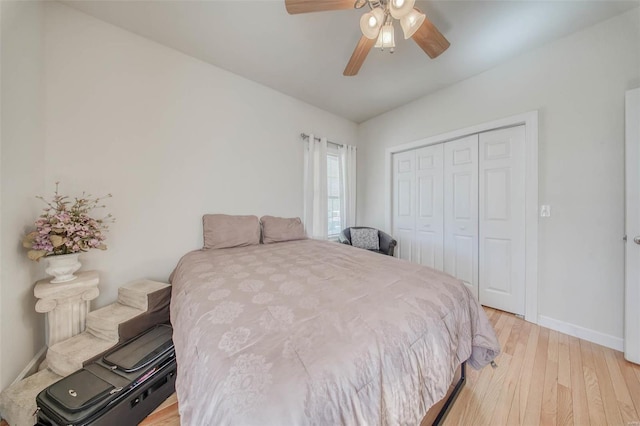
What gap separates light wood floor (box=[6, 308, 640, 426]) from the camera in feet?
3.88

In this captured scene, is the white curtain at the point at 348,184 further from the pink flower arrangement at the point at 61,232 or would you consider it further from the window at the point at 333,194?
the pink flower arrangement at the point at 61,232

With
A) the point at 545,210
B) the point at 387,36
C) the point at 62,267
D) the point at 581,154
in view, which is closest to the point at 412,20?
the point at 387,36

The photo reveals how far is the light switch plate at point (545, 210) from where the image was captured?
207 cm

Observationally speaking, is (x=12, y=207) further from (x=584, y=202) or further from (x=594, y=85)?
(x=594, y=85)

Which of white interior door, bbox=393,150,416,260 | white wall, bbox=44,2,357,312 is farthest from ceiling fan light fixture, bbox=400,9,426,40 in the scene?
white interior door, bbox=393,150,416,260

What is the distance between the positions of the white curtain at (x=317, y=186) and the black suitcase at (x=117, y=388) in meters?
2.17

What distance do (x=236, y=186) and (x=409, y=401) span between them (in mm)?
2437

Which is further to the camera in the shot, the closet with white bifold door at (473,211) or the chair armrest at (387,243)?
the chair armrest at (387,243)

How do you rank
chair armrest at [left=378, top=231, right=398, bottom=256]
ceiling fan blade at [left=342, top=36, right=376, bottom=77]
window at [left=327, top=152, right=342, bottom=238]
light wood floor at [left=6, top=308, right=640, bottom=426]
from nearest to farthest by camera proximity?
light wood floor at [left=6, top=308, right=640, bottom=426] → ceiling fan blade at [left=342, top=36, right=376, bottom=77] → chair armrest at [left=378, top=231, right=398, bottom=256] → window at [left=327, top=152, right=342, bottom=238]

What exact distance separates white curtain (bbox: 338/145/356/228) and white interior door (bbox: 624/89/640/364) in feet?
9.01

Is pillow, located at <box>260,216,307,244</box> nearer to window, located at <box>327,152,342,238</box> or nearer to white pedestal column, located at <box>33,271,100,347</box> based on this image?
window, located at <box>327,152,342,238</box>

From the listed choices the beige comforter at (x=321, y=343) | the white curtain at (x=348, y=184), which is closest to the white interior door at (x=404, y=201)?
the white curtain at (x=348, y=184)

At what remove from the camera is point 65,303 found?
4.58 ft

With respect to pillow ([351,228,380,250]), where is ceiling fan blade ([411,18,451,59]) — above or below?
above
